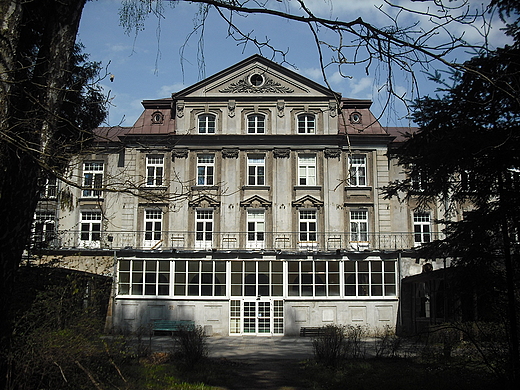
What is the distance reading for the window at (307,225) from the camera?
2972 centimetres

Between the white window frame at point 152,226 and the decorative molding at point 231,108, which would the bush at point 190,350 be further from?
the decorative molding at point 231,108

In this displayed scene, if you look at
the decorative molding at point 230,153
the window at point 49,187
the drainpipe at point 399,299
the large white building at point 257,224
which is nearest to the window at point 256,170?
the large white building at point 257,224

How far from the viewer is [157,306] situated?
28.6 metres

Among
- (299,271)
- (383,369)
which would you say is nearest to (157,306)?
(299,271)

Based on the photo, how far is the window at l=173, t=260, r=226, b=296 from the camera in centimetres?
2886

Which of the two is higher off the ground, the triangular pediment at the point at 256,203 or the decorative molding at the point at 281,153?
the decorative molding at the point at 281,153

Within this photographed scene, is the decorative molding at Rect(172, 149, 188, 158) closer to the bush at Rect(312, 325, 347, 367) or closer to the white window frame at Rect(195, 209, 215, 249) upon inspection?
the white window frame at Rect(195, 209, 215, 249)

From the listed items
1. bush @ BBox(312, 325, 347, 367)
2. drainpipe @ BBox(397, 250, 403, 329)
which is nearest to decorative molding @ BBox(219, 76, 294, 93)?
drainpipe @ BBox(397, 250, 403, 329)

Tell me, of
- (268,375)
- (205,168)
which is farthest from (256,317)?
(268,375)

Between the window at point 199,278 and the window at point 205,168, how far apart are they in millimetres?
4414

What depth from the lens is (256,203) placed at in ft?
98.2

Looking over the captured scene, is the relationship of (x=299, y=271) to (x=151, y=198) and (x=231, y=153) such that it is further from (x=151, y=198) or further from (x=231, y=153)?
(x=151, y=198)

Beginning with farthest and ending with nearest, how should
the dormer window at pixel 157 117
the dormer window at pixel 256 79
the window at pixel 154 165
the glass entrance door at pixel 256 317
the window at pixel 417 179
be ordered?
1. the dormer window at pixel 157 117
2. the dormer window at pixel 256 79
3. the window at pixel 154 165
4. the glass entrance door at pixel 256 317
5. the window at pixel 417 179

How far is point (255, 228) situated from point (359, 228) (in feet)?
18.2
